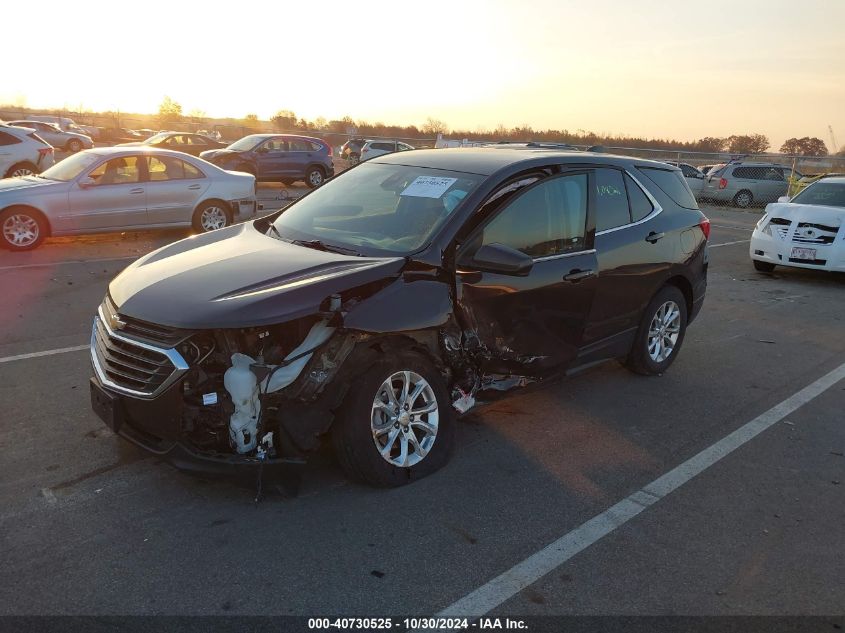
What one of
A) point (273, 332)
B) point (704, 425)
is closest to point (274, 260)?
point (273, 332)

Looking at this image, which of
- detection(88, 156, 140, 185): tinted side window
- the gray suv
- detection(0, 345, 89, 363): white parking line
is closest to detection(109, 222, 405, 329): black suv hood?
detection(0, 345, 89, 363): white parking line

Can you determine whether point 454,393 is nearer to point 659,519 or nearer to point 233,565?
point 659,519

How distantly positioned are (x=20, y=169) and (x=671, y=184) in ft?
53.7

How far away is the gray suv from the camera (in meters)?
23.3

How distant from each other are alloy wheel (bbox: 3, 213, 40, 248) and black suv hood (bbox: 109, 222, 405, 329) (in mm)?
7248

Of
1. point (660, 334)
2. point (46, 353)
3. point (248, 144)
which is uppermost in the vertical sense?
point (248, 144)

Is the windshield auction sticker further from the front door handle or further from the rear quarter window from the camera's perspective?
the rear quarter window

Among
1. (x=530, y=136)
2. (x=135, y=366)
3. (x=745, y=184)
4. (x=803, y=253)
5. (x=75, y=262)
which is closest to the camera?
(x=135, y=366)

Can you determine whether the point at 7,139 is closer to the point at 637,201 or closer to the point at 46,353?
the point at 46,353

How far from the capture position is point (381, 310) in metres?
3.78

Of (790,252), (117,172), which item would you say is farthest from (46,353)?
(790,252)

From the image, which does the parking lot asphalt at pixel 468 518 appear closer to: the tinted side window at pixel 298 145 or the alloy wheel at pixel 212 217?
the alloy wheel at pixel 212 217

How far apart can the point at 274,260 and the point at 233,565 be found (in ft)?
5.63

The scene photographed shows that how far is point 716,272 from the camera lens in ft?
37.5
